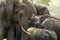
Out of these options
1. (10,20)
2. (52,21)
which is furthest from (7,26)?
(52,21)

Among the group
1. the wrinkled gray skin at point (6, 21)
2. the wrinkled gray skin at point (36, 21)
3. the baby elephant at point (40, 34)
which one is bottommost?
the baby elephant at point (40, 34)

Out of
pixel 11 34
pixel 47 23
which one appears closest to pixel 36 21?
pixel 47 23

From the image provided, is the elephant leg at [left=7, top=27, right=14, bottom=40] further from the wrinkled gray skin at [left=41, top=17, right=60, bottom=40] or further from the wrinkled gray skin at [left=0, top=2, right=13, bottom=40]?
the wrinkled gray skin at [left=41, top=17, right=60, bottom=40]

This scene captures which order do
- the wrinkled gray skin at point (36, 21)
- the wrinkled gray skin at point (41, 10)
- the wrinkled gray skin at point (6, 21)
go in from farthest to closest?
1. the wrinkled gray skin at point (41, 10)
2. the wrinkled gray skin at point (36, 21)
3. the wrinkled gray skin at point (6, 21)

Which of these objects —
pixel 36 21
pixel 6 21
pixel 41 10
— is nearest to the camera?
pixel 6 21

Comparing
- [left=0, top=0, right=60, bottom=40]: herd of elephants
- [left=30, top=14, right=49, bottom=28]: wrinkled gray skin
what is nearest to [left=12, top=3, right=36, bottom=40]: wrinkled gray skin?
[left=0, top=0, right=60, bottom=40]: herd of elephants

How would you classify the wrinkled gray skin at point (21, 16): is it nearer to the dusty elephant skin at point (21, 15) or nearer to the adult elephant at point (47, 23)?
the dusty elephant skin at point (21, 15)

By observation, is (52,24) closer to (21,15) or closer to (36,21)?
(36,21)

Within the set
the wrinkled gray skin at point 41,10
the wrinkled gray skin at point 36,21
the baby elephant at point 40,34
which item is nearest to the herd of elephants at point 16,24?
the baby elephant at point 40,34

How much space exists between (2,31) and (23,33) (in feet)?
0.41

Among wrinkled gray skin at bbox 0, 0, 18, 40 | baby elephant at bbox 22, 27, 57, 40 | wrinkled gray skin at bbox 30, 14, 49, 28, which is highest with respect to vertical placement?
wrinkled gray skin at bbox 0, 0, 18, 40

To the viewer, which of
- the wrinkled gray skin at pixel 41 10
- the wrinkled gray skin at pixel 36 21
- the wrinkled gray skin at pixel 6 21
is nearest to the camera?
the wrinkled gray skin at pixel 6 21

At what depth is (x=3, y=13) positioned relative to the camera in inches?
42.9

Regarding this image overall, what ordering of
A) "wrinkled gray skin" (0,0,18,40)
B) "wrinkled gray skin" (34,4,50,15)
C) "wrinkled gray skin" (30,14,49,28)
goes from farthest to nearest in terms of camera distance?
"wrinkled gray skin" (34,4,50,15) → "wrinkled gray skin" (30,14,49,28) → "wrinkled gray skin" (0,0,18,40)
